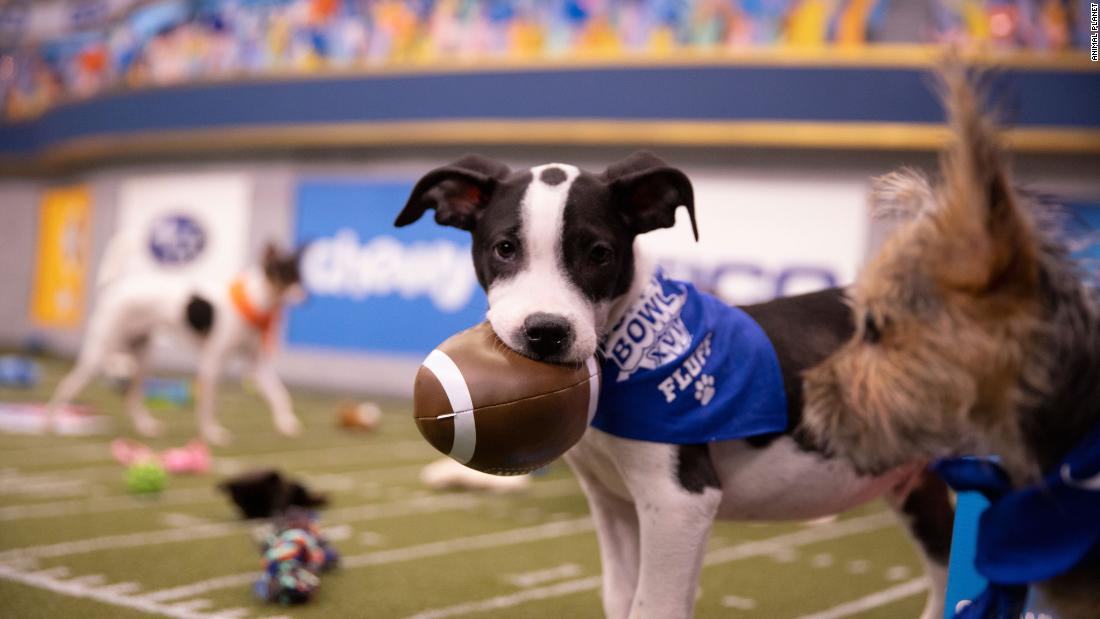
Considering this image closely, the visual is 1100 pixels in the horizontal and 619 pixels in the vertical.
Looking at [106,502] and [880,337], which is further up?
[880,337]

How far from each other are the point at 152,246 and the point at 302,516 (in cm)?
1259

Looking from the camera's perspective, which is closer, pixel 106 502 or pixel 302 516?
pixel 302 516

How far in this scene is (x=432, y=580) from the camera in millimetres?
4262

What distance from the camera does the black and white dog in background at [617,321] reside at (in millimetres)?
2455

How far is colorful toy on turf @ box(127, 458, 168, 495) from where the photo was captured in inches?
235

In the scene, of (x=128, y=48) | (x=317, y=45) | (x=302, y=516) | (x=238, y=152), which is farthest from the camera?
(x=128, y=48)

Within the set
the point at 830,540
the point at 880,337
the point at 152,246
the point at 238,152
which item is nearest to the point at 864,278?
the point at 880,337

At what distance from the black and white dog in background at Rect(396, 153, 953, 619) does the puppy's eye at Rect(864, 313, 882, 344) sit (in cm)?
53

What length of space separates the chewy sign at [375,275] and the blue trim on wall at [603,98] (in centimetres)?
117

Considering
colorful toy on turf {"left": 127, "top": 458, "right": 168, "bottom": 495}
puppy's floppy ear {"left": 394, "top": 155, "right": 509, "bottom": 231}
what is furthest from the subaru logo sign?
puppy's floppy ear {"left": 394, "top": 155, "right": 509, "bottom": 231}

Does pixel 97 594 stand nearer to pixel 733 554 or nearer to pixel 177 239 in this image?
pixel 733 554

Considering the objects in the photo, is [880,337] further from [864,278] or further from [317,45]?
[317,45]

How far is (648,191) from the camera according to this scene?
105 inches

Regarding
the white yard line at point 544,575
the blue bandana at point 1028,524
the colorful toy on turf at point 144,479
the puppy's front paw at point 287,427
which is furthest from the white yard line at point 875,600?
the puppy's front paw at point 287,427
